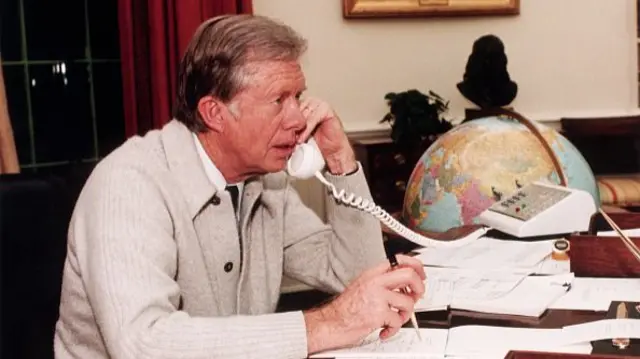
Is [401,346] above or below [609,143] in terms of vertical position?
above

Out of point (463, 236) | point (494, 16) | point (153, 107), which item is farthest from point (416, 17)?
point (463, 236)

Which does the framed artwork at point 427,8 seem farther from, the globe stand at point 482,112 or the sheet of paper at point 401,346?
the sheet of paper at point 401,346

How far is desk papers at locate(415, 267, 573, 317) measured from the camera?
1.44m

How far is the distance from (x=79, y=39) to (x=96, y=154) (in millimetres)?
505

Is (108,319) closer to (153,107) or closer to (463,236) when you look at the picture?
(463,236)

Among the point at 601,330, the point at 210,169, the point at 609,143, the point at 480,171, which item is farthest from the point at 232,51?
the point at 609,143

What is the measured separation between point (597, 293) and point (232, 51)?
79 cm

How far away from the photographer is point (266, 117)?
5.01 ft

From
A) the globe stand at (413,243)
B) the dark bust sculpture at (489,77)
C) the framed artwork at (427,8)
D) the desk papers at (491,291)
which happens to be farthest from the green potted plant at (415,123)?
the desk papers at (491,291)

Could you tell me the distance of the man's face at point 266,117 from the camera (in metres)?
1.50

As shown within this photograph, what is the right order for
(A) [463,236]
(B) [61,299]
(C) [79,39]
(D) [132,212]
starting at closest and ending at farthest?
(D) [132,212]
(B) [61,299]
(A) [463,236]
(C) [79,39]

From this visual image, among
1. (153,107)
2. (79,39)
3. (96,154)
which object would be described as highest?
(79,39)

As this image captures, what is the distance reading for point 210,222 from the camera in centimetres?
151

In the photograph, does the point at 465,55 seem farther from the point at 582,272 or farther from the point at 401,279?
the point at 401,279
